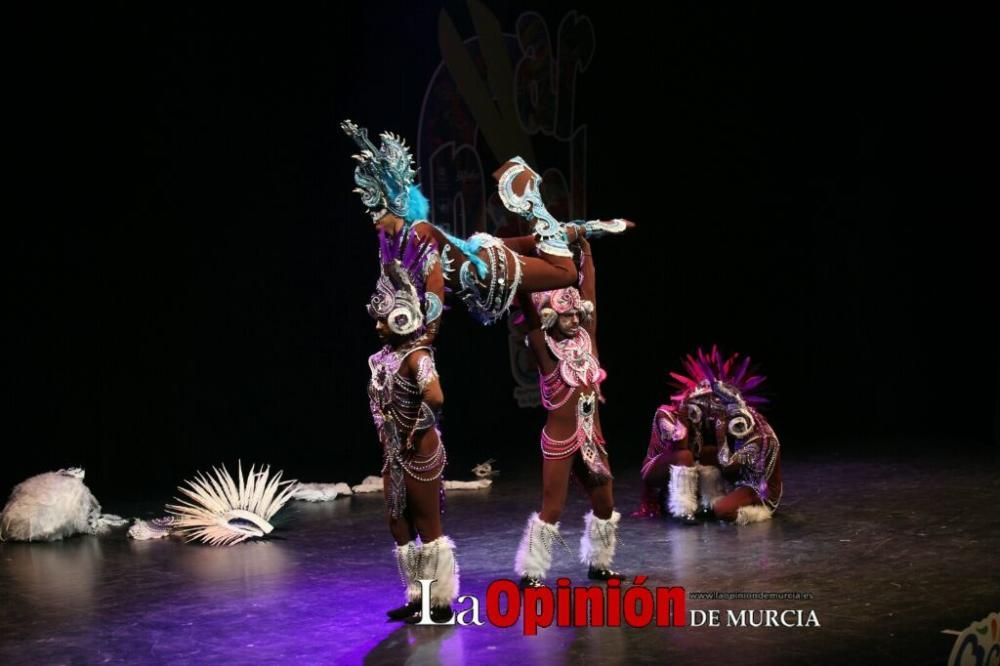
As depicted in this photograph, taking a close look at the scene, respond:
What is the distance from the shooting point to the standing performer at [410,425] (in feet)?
13.6

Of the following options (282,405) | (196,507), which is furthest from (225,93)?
A: (196,507)

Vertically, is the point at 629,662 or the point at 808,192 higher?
the point at 808,192

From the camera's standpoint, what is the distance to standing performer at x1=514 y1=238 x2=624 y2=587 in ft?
15.2

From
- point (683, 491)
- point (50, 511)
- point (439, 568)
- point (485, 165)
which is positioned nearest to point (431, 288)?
point (439, 568)

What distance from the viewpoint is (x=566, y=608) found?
4.35m

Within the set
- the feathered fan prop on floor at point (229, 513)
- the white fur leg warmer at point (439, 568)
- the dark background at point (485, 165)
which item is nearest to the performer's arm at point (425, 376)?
the white fur leg warmer at point (439, 568)

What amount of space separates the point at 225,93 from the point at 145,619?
3336 millimetres

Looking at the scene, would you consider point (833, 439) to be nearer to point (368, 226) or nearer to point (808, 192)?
point (808, 192)

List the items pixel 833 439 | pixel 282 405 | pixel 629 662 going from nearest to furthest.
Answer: pixel 629 662 < pixel 282 405 < pixel 833 439

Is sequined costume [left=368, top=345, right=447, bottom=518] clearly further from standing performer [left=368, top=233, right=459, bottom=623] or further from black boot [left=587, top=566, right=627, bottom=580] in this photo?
black boot [left=587, top=566, right=627, bottom=580]

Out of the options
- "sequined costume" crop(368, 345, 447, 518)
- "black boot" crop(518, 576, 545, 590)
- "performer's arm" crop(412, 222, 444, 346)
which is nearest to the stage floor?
"black boot" crop(518, 576, 545, 590)

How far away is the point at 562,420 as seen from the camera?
464 cm

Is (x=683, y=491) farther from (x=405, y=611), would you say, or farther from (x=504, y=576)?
(x=405, y=611)

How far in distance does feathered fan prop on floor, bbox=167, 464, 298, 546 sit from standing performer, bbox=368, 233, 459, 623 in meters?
1.61
